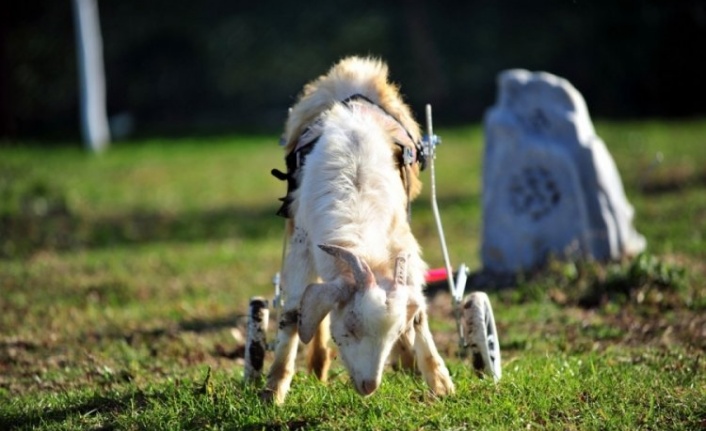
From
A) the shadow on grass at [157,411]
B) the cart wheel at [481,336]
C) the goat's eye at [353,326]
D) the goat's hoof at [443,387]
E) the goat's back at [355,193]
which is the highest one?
the goat's back at [355,193]

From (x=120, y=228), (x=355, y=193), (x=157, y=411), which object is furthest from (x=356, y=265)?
(x=120, y=228)

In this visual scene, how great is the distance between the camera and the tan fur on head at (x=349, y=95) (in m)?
6.46

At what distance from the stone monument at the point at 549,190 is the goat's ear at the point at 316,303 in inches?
183

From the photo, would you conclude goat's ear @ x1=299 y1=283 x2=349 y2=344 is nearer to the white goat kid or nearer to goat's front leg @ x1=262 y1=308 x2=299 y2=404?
the white goat kid

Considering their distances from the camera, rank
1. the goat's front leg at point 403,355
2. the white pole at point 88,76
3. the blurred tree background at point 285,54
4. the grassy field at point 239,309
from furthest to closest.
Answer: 1. the blurred tree background at point 285,54
2. the white pole at point 88,76
3. the goat's front leg at point 403,355
4. the grassy field at point 239,309

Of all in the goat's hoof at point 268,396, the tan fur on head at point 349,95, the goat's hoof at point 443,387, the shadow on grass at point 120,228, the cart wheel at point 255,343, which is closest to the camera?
the goat's hoof at point 268,396

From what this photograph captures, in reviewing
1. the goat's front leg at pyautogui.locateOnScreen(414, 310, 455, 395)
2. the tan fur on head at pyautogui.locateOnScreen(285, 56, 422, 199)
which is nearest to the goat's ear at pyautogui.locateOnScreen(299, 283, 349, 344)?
the goat's front leg at pyautogui.locateOnScreen(414, 310, 455, 395)

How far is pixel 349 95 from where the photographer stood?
255 inches

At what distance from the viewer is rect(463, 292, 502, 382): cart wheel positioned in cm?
598

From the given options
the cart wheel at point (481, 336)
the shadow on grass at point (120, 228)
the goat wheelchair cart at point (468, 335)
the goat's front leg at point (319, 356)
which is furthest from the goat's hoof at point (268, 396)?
the shadow on grass at point (120, 228)

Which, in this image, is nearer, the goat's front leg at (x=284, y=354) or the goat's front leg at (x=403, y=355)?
the goat's front leg at (x=284, y=354)

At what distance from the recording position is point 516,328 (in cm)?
789

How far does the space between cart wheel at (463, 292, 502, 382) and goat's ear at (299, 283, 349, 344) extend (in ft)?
4.17

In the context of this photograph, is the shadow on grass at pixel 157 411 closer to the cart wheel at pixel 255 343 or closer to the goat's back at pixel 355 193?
the cart wheel at pixel 255 343
